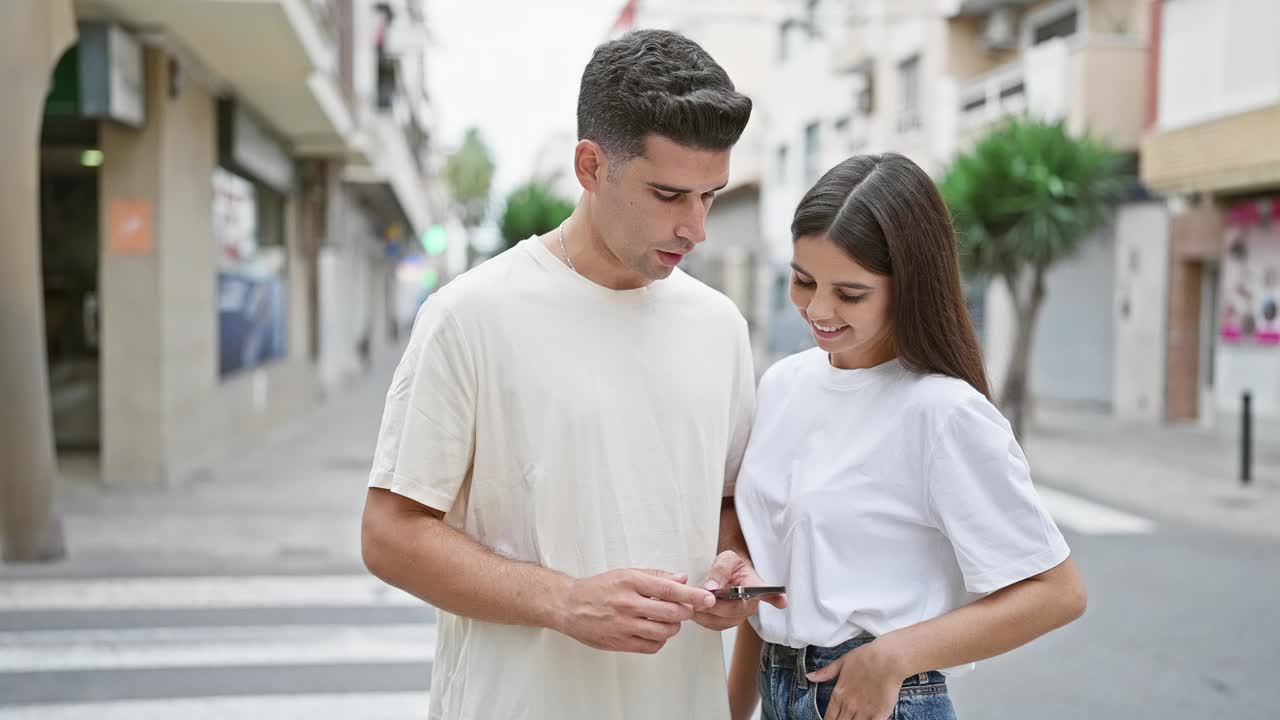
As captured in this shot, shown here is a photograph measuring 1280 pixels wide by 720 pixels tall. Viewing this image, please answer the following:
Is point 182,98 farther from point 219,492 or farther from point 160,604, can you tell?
point 160,604

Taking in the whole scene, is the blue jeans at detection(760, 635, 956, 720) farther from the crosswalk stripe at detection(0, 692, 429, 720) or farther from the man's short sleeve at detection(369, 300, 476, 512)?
the crosswalk stripe at detection(0, 692, 429, 720)

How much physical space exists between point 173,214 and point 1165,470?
35.1 feet

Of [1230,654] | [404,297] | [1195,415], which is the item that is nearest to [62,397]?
[1230,654]

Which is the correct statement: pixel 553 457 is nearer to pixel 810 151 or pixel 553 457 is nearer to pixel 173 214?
pixel 173 214

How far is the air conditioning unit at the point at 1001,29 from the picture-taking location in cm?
2341

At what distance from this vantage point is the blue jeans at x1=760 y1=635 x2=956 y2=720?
6.52 feet

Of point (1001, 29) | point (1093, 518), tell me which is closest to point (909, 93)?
point (1001, 29)

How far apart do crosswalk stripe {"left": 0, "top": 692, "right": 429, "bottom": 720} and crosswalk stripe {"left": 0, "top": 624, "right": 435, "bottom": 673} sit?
20.8 inches

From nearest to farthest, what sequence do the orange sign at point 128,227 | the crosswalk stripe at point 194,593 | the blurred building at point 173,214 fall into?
1. the crosswalk stripe at point 194,593
2. the blurred building at point 173,214
3. the orange sign at point 128,227

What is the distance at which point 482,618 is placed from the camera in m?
1.96

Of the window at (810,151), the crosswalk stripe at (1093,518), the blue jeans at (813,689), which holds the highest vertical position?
the window at (810,151)

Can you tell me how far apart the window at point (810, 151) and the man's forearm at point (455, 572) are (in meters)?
33.3

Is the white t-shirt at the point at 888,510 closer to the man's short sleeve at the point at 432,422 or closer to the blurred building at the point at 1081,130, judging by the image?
the man's short sleeve at the point at 432,422

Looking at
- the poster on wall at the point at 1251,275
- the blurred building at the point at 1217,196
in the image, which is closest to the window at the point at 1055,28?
the blurred building at the point at 1217,196
